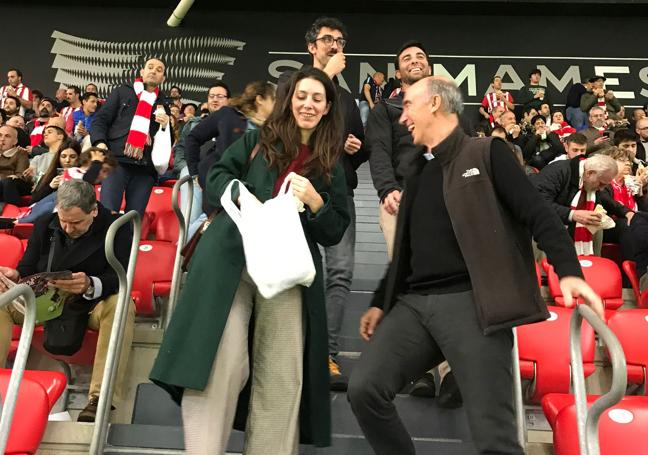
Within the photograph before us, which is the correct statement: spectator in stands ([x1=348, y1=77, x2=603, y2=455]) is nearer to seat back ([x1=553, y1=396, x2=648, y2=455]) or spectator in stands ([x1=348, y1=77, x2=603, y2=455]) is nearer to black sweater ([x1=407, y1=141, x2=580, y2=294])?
black sweater ([x1=407, y1=141, x2=580, y2=294])

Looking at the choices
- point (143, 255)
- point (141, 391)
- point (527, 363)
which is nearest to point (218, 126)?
point (143, 255)

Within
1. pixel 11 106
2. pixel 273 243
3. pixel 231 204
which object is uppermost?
pixel 11 106

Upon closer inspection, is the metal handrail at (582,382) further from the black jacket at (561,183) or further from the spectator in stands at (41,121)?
the spectator in stands at (41,121)

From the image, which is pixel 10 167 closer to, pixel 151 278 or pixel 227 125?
pixel 151 278

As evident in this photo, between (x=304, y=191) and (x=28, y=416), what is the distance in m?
1.17

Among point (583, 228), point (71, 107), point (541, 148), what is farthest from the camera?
point (71, 107)

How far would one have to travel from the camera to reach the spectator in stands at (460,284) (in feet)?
6.81

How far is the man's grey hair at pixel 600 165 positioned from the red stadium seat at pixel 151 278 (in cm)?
261

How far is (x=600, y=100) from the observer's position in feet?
35.3

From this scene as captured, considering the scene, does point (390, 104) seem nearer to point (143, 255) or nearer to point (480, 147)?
point (480, 147)

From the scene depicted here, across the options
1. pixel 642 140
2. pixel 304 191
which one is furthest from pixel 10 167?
pixel 642 140

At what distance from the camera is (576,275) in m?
2.08

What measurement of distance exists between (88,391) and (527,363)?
182cm

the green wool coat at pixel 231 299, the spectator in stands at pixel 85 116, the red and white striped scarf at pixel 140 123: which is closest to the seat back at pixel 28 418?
the green wool coat at pixel 231 299
